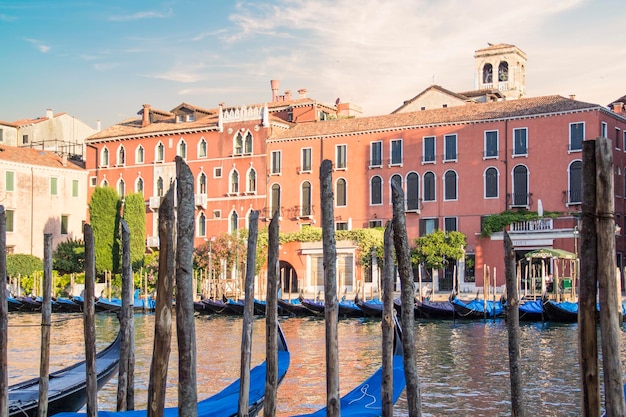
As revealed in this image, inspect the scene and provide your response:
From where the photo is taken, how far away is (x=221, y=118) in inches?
1217

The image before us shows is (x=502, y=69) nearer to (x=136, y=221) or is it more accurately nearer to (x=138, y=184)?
(x=138, y=184)

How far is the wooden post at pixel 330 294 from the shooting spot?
584 cm

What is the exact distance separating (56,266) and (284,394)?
2160cm

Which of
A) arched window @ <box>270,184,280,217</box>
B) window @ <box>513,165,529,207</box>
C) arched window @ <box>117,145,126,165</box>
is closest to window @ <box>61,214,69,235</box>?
arched window @ <box>117,145,126,165</box>

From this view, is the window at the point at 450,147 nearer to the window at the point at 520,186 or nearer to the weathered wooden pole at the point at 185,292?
the window at the point at 520,186

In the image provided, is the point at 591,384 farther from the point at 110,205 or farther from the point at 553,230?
the point at 110,205

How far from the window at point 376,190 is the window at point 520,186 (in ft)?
14.0

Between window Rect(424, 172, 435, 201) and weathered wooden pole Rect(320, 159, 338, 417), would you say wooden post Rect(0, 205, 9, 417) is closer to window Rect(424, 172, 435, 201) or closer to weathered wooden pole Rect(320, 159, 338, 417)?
weathered wooden pole Rect(320, 159, 338, 417)

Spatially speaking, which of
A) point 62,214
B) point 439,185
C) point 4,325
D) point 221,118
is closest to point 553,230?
point 439,185

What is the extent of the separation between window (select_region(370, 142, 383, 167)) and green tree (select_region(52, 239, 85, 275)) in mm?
10447

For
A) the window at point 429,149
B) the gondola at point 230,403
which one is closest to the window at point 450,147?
the window at point 429,149

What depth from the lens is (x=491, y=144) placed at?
26000 mm

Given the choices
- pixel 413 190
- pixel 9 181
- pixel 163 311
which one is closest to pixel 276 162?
pixel 413 190

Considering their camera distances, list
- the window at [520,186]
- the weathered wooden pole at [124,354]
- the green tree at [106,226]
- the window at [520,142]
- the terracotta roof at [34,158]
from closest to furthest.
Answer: the weathered wooden pole at [124,354]
the window at [520,186]
the window at [520,142]
the green tree at [106,226]
the terracotta roof at [34,158]
